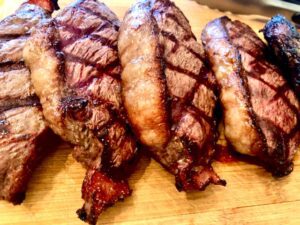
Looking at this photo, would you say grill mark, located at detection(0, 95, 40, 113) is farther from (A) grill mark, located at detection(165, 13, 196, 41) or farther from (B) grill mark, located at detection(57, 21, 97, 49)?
(A) grill mark, located at detection(165, 13, 196, 41)

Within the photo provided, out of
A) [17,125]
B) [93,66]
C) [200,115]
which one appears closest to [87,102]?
[93,66]

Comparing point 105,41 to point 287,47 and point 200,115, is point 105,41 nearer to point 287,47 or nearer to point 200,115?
point 200,115

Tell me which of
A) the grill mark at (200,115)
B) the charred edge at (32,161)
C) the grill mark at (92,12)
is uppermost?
the grill mark at (92,12)

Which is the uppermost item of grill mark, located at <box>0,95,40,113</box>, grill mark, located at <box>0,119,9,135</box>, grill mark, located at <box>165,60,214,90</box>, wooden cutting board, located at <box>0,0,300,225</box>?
grill mark, located at <box>165,60,214,90</box>

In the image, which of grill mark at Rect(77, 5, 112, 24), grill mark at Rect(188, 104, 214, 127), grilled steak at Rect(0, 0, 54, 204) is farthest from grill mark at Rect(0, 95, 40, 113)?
grill mark at Rect(188, 104, 214, 127)

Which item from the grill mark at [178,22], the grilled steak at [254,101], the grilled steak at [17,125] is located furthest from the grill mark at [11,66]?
the grilled steak at [254,101]

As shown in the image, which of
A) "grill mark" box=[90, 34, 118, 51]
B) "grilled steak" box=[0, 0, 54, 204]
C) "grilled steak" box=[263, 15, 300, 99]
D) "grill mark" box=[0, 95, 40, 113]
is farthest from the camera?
"grilled steak" box=[263, 15, 300, 99]

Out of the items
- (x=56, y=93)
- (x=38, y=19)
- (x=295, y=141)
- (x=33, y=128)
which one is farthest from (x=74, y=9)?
(x=295, y=141)

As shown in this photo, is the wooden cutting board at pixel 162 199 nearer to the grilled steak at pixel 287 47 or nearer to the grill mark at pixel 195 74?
the grill mark at pixel 195 74
